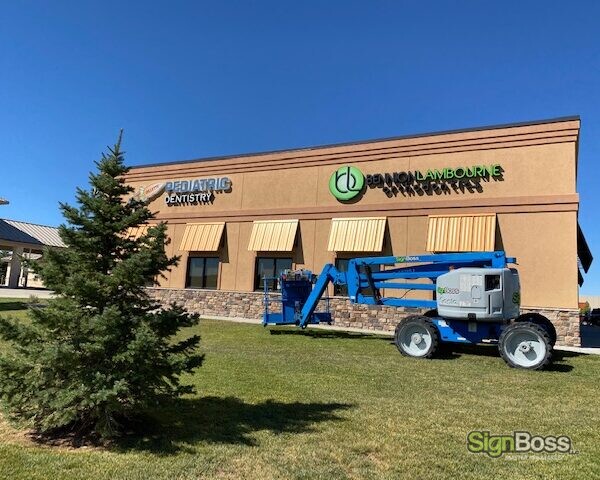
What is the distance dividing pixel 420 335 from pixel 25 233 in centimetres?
4241

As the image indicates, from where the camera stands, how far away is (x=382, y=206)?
68.0ft

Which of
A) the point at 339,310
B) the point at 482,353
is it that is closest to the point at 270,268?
the point at 339,310

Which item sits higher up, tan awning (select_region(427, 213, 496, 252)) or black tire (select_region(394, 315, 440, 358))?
tan awning (select_region(427, 213, 496, 252))

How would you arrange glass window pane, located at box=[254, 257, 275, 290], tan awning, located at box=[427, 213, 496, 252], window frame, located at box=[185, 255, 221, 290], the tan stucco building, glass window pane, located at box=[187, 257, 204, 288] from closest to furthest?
the tan stucco building < tan awning, located at box=[427, 213, 496, 252] < glass window pane, located at box=[254, 257, 275, 290] < window frame, located at box=[185, 255, 221, 290] < glass window pane, located at box=[187, 257, 204, 288]

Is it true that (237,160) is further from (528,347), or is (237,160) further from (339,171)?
(528,347)

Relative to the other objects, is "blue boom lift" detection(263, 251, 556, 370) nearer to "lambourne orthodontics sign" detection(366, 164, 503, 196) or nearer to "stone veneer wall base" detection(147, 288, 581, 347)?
"stone veneer wall base" detection(147, 288, 581, 347)

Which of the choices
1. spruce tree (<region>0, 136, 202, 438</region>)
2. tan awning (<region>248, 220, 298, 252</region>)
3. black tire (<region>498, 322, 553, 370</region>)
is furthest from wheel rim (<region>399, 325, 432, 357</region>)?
tan awning (<region>248, 220, 298, 252</region>)

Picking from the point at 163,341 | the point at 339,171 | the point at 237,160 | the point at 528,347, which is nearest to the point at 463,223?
the point at 339,171

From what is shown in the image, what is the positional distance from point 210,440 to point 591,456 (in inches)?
176

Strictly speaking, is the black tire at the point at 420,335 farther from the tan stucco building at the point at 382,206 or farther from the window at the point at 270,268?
the window at the point at 270,268

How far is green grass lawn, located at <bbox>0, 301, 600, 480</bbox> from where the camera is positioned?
16.1 ft

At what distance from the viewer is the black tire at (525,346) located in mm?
11562

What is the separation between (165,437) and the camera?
5746mm

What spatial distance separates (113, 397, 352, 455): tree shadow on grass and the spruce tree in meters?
0.41
